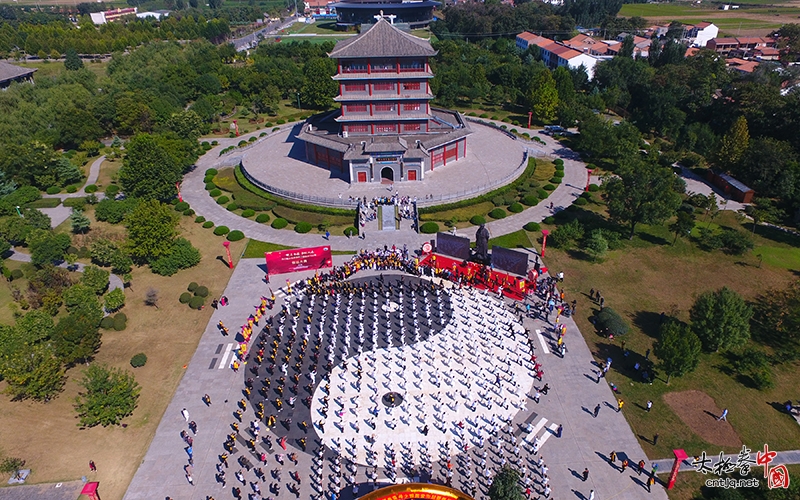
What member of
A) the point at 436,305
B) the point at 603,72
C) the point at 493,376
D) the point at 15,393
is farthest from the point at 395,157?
the point at 603,72

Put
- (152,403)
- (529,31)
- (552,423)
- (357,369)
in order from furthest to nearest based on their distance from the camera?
(529,31)
(357,369)
(152,403)
(552,423)

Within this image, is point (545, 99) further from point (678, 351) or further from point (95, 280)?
point (95, 280)

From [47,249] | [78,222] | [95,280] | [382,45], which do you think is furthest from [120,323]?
[382,45]

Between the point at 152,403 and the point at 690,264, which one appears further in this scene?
the point at 690,264

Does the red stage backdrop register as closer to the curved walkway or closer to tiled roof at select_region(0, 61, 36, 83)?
the curved walkway

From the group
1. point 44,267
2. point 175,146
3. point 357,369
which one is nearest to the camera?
point 357,369

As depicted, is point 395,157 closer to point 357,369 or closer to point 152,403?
point 357,369
